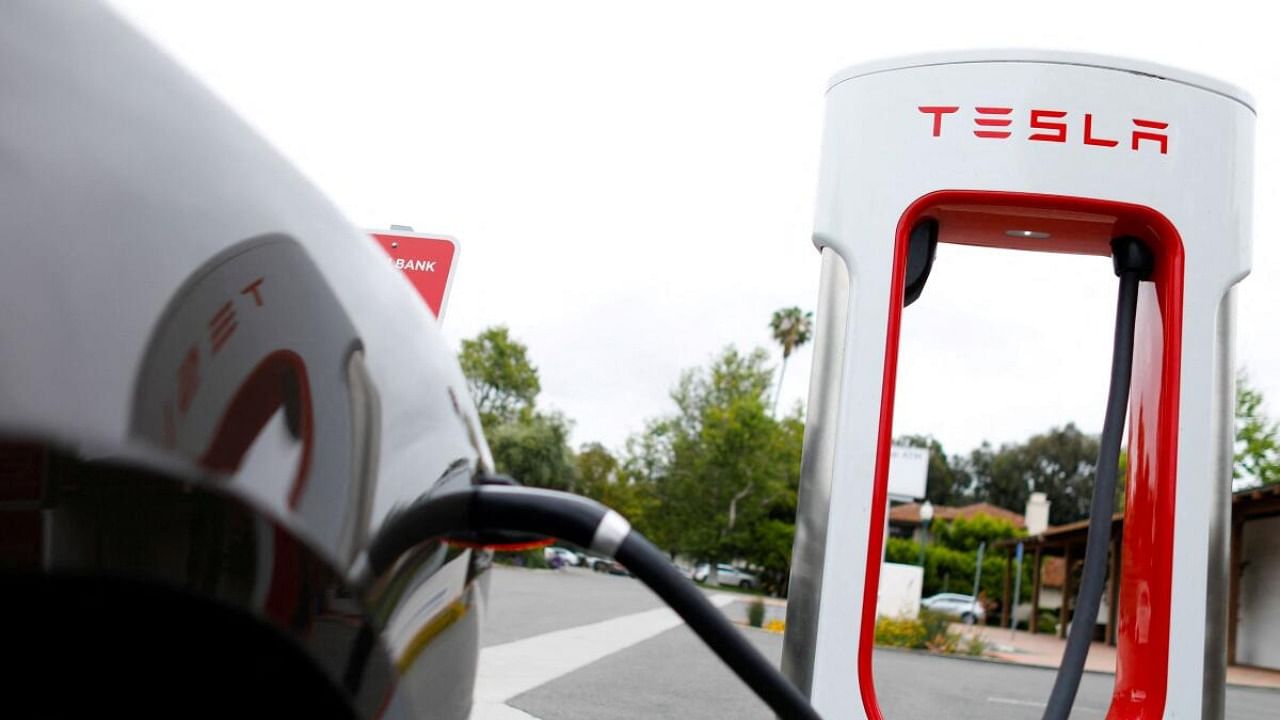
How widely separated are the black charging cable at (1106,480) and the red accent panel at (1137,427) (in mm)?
39

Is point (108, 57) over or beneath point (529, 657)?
over

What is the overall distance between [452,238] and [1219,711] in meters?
2.76

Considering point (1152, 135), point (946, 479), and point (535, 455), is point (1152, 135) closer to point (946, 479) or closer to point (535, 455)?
point (535, 455)

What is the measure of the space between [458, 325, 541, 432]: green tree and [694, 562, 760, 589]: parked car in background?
10.9 m

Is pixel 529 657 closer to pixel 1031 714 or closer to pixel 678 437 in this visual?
pixel 1031 714

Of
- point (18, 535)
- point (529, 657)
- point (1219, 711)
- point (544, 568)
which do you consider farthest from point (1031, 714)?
point (544, 568)

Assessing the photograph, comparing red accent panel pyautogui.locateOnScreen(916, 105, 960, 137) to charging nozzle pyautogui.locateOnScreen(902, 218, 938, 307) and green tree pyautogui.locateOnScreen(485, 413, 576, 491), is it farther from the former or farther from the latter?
green tree pyautogui.locateOnScreen(485, 413, 576, 491)

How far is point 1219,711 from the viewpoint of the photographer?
193 centimetres

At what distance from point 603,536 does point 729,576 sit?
176 feet

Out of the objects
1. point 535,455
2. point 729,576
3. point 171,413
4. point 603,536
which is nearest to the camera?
point 171,413

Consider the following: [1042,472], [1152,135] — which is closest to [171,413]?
[1152,135]

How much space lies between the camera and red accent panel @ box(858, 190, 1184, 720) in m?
1.92

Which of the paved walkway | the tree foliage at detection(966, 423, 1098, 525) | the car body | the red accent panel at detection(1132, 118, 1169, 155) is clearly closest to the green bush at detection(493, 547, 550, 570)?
the red accent panel at detection(1132, 118, 1169, 155)

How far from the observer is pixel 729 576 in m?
53.3
